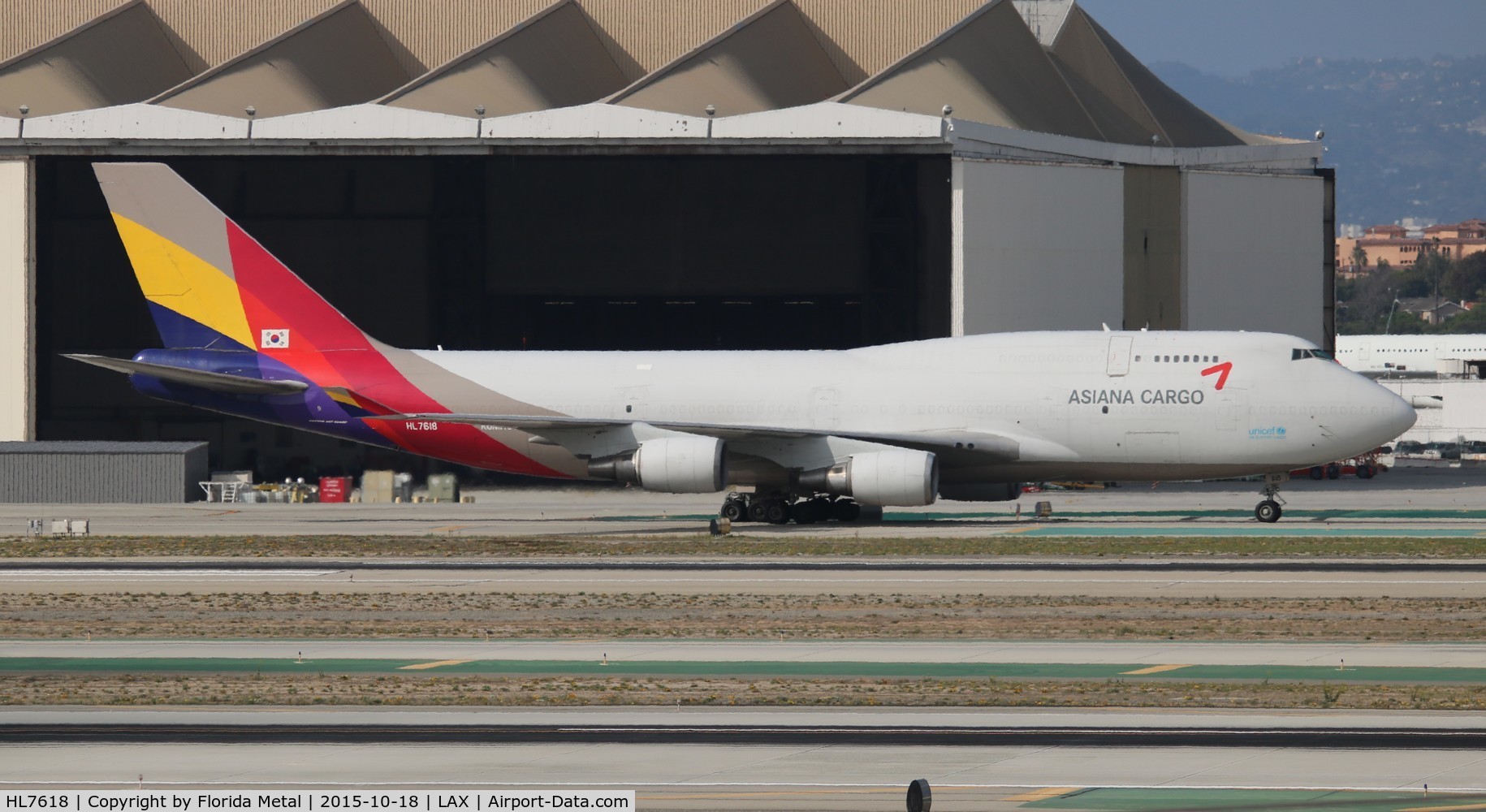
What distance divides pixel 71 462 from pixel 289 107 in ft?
56.6

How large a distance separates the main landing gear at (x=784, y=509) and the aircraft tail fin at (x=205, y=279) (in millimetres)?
10854

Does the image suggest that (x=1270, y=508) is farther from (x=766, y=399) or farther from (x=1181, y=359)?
(x=766, y=399)

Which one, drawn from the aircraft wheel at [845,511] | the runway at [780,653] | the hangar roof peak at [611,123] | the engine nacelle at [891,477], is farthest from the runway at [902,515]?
the runway at [780,653]

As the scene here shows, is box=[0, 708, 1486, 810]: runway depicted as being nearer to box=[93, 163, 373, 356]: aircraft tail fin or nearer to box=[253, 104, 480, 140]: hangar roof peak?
box=[93, 163, 373, 356]: aircraft tail fin

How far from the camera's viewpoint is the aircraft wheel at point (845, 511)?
4597 centimetres

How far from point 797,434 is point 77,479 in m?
28.4

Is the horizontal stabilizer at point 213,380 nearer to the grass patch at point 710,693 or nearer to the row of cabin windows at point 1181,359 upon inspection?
the row of cabin windows at point 1181,359

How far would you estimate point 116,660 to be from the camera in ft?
75.8

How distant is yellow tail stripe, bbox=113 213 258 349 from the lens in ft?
154

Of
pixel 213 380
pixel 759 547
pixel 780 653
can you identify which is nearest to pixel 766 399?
pixel 759 547

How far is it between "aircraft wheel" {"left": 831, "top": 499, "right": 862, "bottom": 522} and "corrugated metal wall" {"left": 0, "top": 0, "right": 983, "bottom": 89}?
32.5 meters

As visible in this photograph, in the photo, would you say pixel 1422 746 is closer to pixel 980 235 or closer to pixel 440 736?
pixel 440 736

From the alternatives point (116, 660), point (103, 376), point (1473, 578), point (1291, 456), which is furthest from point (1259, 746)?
point (103, 376)

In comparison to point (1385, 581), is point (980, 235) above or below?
above
